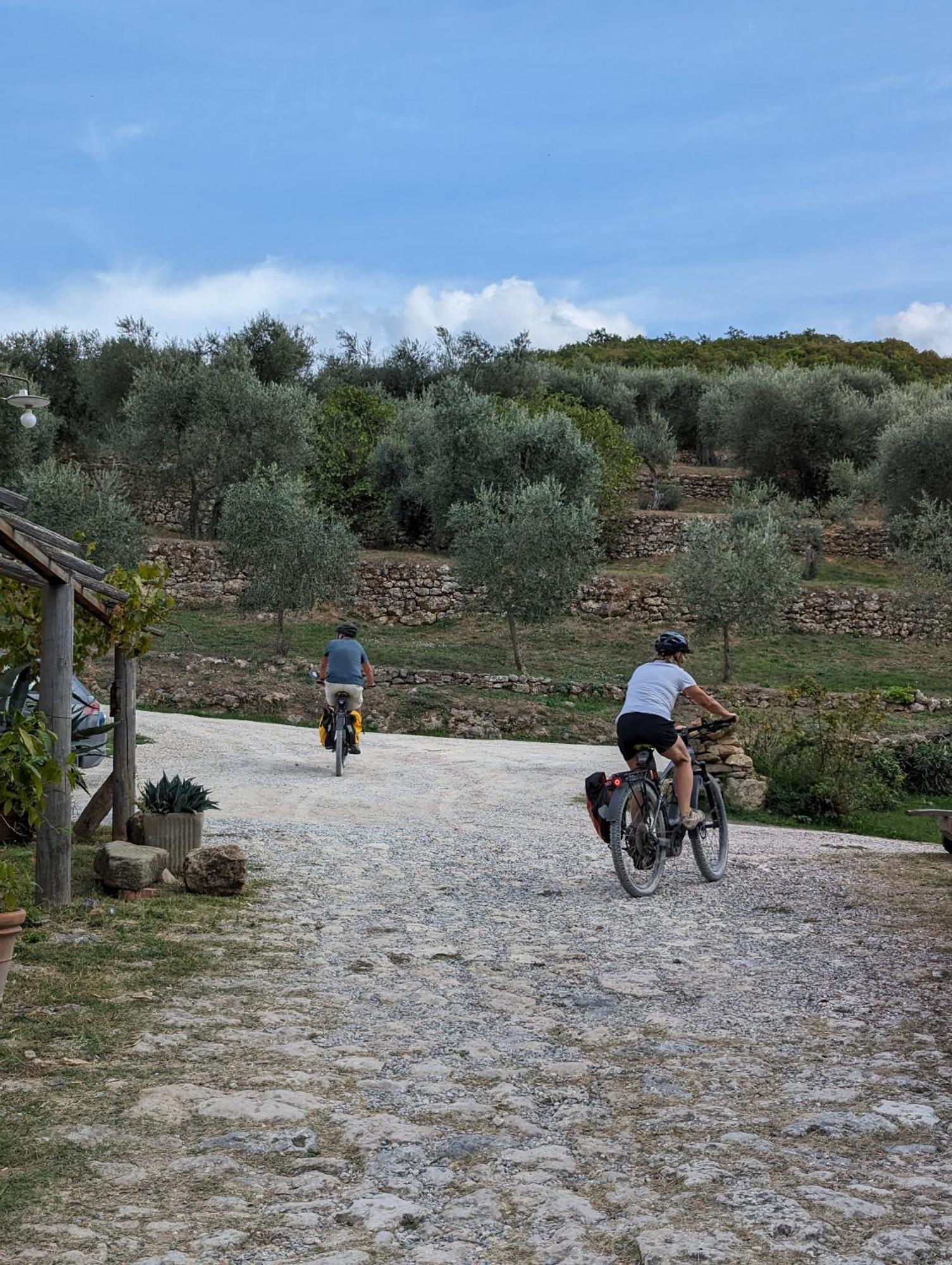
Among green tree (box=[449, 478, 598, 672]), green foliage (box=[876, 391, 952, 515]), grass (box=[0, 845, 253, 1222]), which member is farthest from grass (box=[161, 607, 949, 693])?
grass (box=[0, 845, 253, 1222])

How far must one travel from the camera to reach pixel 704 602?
27891 mm

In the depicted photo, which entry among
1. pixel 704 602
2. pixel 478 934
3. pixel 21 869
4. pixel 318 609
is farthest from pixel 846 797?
pixel 318 609

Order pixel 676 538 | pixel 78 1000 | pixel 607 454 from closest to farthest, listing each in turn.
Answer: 1. pixel 78 1000
2. pixel 676 538
3. pixel 607 454

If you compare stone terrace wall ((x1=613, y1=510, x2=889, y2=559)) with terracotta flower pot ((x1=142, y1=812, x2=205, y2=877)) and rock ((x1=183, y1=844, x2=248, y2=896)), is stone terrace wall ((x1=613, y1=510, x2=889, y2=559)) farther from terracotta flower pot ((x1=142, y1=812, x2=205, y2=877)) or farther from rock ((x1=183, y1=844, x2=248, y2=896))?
rock ((x1=183, y1=844, x2=248, y2=896))

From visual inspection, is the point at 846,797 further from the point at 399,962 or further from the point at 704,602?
the point at 704,602

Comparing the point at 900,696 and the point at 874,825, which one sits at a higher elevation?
the point at 900,696

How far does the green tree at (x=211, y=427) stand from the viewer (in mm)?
35125

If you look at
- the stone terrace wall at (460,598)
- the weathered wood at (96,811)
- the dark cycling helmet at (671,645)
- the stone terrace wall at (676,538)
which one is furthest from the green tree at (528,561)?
the dark cycling helmet at (671,645)

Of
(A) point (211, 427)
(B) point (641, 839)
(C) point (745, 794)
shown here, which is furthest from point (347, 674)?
(A) point (211, 427)

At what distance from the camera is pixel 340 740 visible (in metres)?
14.9

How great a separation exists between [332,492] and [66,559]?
105 feet

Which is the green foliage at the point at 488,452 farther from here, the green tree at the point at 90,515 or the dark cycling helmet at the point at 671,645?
the dark cycling helmet at the point at 671,645

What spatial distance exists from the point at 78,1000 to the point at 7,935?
671 mm

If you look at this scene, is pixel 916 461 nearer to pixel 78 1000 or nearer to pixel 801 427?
pixel 801 427
